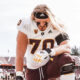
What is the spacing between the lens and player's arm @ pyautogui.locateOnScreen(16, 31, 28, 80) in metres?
3.06

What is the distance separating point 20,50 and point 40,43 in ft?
0.83

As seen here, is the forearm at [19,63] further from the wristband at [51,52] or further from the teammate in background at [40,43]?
the wristband at [51,52]

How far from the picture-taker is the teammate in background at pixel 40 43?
9.15 feet

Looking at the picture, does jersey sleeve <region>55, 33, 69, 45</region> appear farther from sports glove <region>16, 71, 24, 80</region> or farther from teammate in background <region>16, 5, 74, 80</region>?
sports glove <region>16, 71, 24, 80</region>

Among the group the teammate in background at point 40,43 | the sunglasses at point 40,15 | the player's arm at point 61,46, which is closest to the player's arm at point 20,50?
the teammate in background at point 40,43

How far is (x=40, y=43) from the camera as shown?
296 centimetres

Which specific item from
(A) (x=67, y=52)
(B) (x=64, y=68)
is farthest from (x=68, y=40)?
(B) (x=64, y=68)

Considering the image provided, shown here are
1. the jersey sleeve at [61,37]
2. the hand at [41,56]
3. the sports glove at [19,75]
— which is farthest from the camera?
the sports glove at [19,75]

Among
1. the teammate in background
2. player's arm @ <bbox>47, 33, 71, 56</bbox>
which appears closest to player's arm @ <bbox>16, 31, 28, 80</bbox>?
the teammate in background

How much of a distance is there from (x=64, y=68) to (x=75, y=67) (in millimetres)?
109

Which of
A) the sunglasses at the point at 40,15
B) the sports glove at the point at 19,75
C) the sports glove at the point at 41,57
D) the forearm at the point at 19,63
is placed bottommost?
the sports glove at the point at 19,75

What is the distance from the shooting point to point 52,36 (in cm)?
296

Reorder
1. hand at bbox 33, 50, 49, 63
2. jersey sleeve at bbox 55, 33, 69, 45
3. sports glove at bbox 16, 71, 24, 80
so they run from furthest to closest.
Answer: sports glove at bbox 16, 71, 24, 80, jersey sleeve at bbox 55, 33, 69, 45, hand at bbox 33, 50, 49, 63

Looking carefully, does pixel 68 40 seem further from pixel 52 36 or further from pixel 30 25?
pixel 30 25
